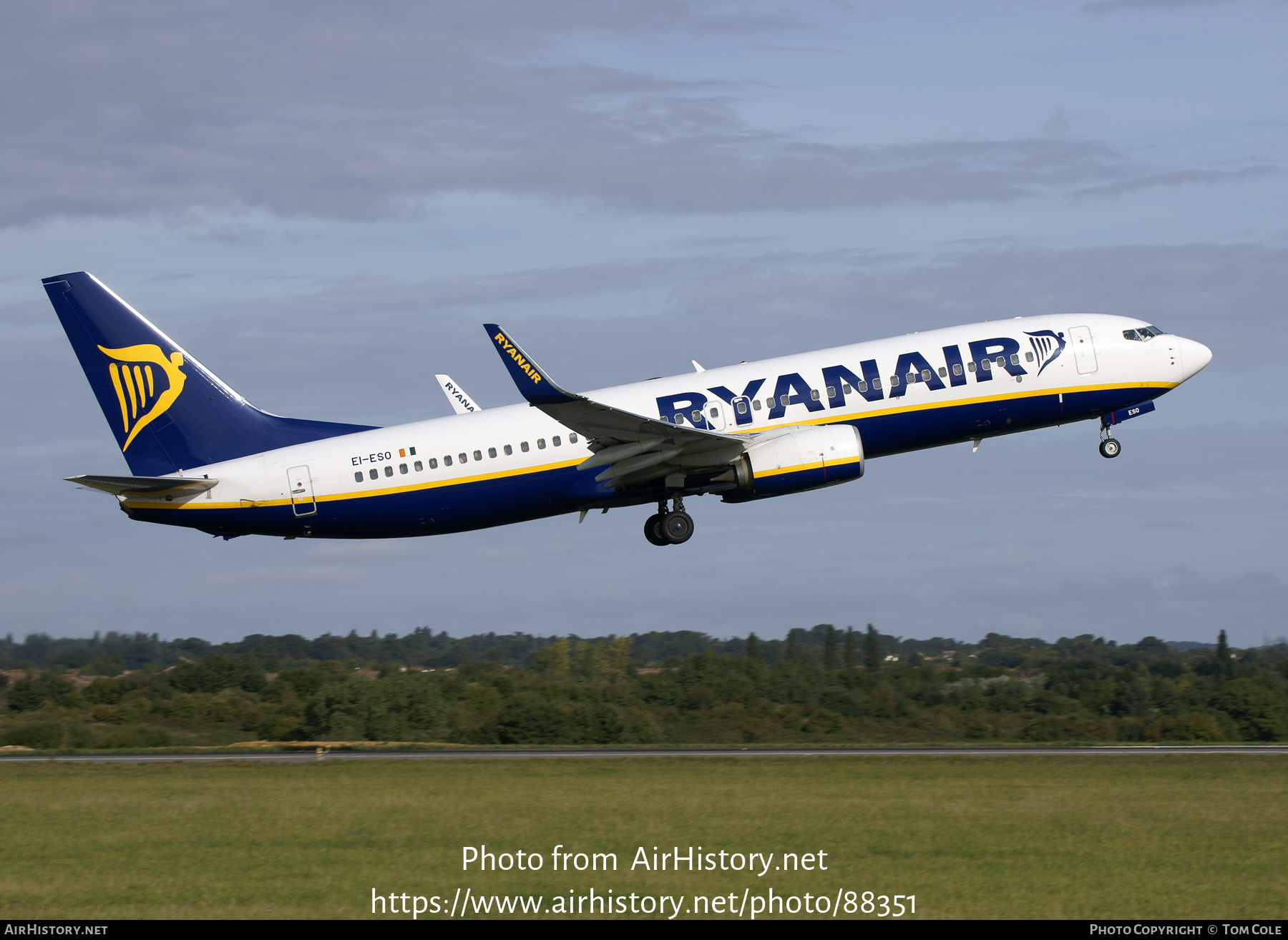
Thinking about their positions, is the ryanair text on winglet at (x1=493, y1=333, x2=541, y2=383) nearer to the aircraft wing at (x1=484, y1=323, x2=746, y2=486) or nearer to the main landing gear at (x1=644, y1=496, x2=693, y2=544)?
the aircraft wing at (x1=484, y1=323, x2=746, y2=486)

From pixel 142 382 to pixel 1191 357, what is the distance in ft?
108

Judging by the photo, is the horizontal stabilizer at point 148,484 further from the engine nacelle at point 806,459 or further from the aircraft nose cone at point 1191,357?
the aircraft nose cone at point 1191,357

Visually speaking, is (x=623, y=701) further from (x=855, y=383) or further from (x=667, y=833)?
(x=667, y=833)

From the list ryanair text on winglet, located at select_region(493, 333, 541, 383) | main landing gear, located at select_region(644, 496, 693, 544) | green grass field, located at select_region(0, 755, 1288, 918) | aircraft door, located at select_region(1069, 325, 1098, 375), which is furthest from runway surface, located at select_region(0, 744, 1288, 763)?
ryanair text on winglet, located at select_region(493, 333, 541, 383)

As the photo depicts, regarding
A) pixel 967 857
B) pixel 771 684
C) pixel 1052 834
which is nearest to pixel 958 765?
pixel 1052 834

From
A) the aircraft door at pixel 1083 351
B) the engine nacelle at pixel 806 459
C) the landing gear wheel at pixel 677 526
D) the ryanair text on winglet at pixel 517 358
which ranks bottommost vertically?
the landing gear wheel at pixel 677 526

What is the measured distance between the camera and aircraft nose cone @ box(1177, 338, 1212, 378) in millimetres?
40281

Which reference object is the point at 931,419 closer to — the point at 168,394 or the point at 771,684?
the point at 168,394

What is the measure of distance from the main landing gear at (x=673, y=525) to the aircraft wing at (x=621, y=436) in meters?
1.77

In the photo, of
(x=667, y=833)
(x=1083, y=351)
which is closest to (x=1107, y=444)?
(x=1083, y=351)

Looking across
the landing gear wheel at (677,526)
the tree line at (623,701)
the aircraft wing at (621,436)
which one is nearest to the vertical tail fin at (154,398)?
the aircraft wing at (621,436)

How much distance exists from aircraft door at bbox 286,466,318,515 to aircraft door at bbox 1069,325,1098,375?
23.1 meters

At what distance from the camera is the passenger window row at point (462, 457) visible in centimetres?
3828

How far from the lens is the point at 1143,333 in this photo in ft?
132
